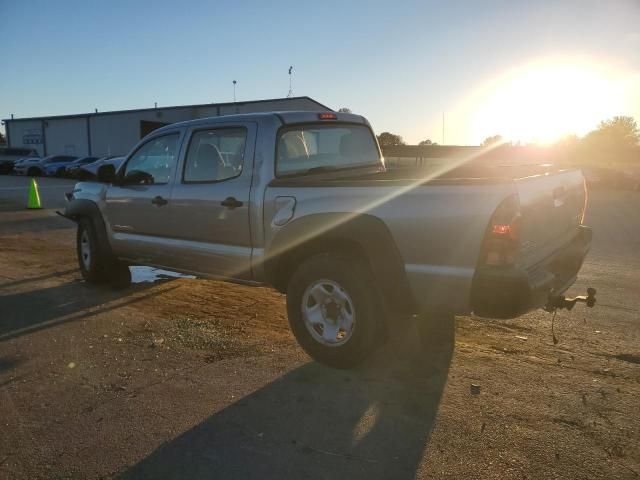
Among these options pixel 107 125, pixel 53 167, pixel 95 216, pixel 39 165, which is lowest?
pixel 95 216

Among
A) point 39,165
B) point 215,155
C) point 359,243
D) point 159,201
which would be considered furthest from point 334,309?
point 39,165

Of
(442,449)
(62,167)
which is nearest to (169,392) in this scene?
(442,449)

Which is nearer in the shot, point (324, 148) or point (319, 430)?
point (319, 430)

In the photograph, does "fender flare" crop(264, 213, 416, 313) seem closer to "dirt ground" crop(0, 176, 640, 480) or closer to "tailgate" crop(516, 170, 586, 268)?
"dirt ground" crop(0, 176, 640, 480)

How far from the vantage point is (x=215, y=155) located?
512cm

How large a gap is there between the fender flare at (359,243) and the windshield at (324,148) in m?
0.66

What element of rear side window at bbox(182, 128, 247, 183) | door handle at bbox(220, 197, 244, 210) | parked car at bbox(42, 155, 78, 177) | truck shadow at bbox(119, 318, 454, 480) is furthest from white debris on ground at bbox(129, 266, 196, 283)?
parked car at bbox(42, 155, 78, 177)

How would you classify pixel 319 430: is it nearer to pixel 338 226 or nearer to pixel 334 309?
pixel 334 309

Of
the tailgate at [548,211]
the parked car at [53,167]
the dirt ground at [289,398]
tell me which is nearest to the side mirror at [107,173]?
the dirt ground at [289,398]

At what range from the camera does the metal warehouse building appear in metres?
39.9

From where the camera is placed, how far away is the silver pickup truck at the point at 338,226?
3.50 metres

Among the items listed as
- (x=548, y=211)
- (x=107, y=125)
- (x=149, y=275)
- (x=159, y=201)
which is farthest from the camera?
(x=107, y=125)

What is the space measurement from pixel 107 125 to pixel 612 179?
1609 inches

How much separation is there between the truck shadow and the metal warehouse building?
118 ft
